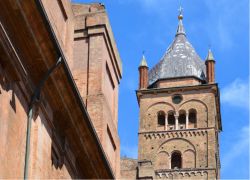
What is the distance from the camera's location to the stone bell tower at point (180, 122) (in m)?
68.3

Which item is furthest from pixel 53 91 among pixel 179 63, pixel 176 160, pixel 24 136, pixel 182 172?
pixel 179 63

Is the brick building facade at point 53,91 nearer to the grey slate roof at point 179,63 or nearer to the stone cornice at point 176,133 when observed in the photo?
the stone cornice at point 176,133

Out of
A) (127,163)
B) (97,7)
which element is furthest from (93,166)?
(127,163)

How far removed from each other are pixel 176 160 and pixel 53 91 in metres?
56.7

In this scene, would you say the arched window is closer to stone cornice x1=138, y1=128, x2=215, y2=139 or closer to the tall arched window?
the tall arched window

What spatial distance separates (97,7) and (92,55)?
1286 mm

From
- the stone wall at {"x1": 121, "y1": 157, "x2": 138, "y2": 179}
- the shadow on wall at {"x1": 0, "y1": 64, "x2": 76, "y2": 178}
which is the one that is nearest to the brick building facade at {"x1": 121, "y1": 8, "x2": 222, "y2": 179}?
the stone wall at {"x1": 121, "y1": 157, "x2": 138, "y2": 179}

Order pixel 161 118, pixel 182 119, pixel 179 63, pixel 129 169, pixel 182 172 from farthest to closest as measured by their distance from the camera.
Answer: pixel 179 63, pixel 161 118, pixel 182 119, pixel 182 172, pixel 129 169

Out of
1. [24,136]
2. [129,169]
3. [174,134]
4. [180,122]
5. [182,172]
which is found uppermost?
[180,122]

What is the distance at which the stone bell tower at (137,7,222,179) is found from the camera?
224ft

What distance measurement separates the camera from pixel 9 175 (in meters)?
11.4

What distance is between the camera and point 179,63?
247 feet

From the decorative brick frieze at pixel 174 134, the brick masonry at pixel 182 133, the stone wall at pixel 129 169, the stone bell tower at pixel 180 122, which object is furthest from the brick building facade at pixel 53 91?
the decorative brick frieze at pixel 174 134

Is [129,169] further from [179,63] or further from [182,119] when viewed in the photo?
[179,63]
